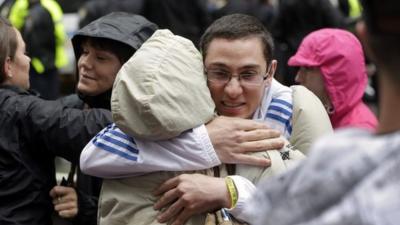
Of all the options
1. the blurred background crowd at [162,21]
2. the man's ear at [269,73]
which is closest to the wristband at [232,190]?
the man's ear at [269,73]

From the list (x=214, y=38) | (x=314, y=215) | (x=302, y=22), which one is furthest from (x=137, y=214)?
(x=302, y=22)

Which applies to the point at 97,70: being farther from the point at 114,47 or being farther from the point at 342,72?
the point at 342,72

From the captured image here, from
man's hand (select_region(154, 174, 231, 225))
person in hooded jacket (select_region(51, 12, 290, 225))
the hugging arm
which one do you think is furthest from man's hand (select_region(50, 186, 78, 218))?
man's hand (select_region(154, 174, 231, 225))

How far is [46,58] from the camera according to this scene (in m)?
10.0

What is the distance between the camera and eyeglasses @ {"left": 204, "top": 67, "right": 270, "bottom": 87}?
3.21m

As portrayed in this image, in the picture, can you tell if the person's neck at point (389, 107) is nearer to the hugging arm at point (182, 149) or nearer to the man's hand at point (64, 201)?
the hugging arm at point (182, 149)

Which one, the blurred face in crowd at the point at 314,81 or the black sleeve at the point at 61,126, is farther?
the blurred face in crowd at the point at 314,81

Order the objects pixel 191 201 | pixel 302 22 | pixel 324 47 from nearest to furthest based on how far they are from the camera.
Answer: pixel 191 201 → pixel 324 47 → pixel 302 22

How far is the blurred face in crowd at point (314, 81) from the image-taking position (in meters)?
4.66

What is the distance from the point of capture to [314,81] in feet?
15.5

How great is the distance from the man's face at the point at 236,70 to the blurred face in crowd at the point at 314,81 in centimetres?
142

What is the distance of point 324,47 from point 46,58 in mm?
5798

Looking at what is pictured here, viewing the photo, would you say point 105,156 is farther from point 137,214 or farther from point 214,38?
point 214,38

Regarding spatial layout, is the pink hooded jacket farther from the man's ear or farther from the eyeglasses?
the eyeglasses
